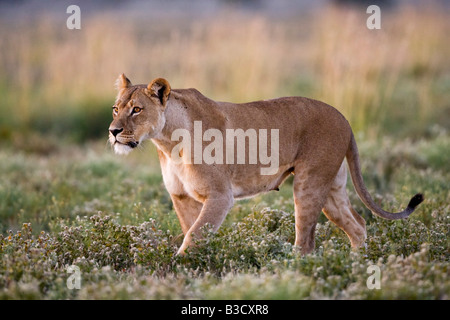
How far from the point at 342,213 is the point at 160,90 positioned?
1.99 meters

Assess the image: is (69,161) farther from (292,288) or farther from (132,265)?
(292,288)

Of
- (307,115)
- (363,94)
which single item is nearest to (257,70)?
(363,94)

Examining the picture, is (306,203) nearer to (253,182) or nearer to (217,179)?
(253,182)

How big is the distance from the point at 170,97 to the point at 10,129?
346 inches

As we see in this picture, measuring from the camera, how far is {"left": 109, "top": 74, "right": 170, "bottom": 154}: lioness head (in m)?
5.47

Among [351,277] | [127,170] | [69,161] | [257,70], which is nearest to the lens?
[351,277]

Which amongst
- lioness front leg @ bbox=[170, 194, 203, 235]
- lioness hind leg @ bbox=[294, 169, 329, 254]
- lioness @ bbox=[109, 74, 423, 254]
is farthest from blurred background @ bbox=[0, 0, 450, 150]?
lioness front leg @ bbox=[170, 194, 203, 235]

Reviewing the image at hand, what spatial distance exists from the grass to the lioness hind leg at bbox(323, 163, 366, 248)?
0.52 ft

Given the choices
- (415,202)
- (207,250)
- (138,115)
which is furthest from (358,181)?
(138,115)

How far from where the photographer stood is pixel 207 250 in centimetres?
548

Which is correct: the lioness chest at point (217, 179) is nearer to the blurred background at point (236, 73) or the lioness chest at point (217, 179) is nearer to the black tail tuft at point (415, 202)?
the black tail tuft at point (415, 202)

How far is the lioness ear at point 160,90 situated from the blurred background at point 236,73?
19.9 feet

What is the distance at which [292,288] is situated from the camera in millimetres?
4477

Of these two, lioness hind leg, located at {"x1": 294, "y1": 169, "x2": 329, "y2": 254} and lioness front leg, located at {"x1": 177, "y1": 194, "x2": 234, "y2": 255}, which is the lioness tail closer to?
lioness hind leg, located at {"x1": 294, "y1": 169, "x2": 329, "y2": 254}
